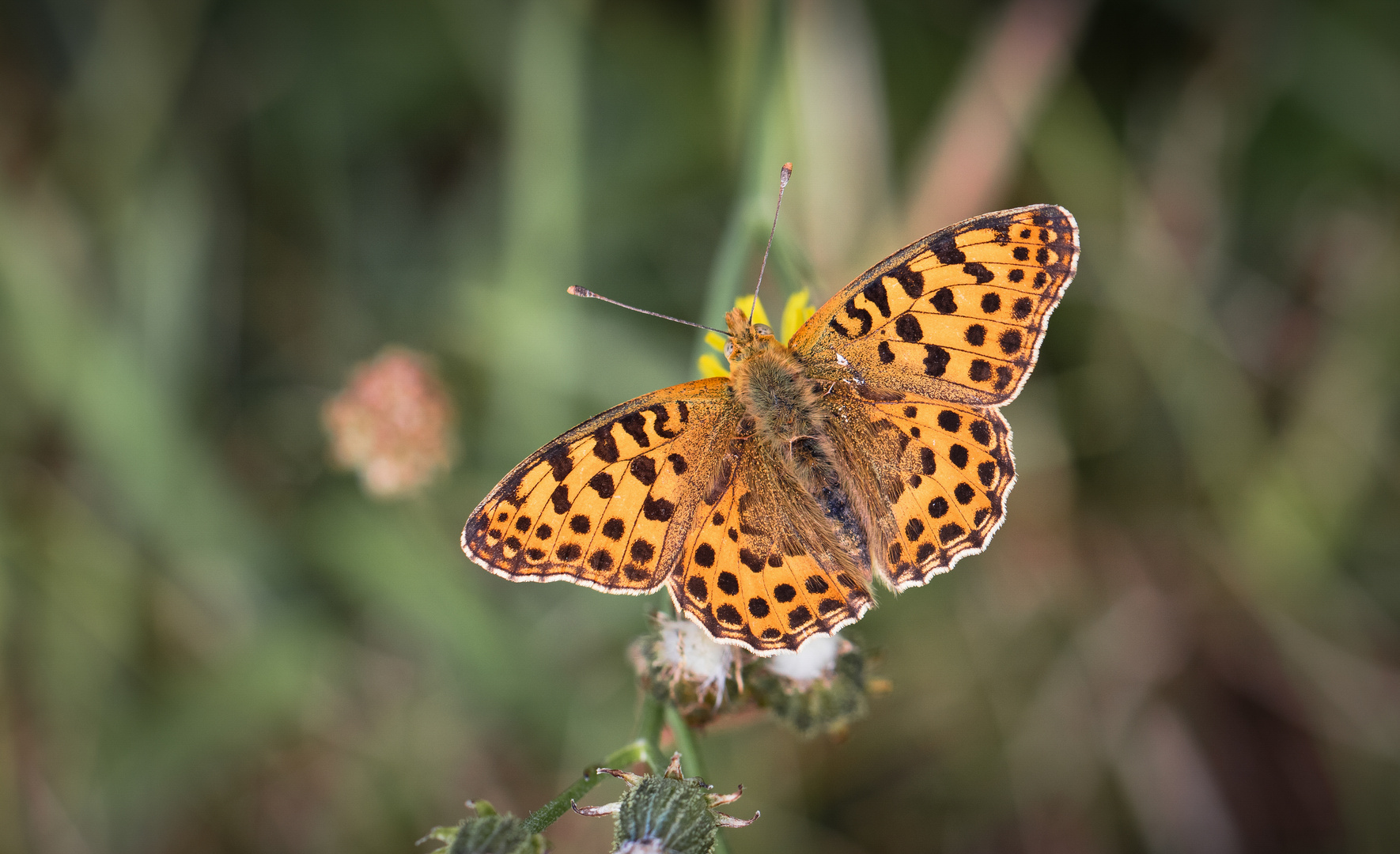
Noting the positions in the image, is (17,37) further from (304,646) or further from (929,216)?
(929,216)

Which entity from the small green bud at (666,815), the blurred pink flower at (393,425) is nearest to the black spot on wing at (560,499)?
the small green bud at (666,815)

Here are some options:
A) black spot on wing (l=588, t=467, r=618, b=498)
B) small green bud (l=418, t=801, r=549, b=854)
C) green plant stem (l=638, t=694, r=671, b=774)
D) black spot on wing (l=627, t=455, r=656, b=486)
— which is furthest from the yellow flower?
small green bud (l=418, t=801, r=549, b=854)

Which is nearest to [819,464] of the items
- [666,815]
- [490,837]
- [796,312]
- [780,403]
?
[780,403]

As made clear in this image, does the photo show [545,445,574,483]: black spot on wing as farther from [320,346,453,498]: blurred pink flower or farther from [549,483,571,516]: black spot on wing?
[320,346,453,498]: blurred pink flower

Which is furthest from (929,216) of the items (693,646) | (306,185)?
(306,185)

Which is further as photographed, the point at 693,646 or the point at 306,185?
the point at 306,185

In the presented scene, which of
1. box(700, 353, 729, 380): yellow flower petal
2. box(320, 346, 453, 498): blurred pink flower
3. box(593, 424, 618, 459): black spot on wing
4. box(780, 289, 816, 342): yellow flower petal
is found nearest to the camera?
box(593, 424, 618, 459): black spot on wing

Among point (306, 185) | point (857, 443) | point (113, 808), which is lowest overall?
point (857, 443)
